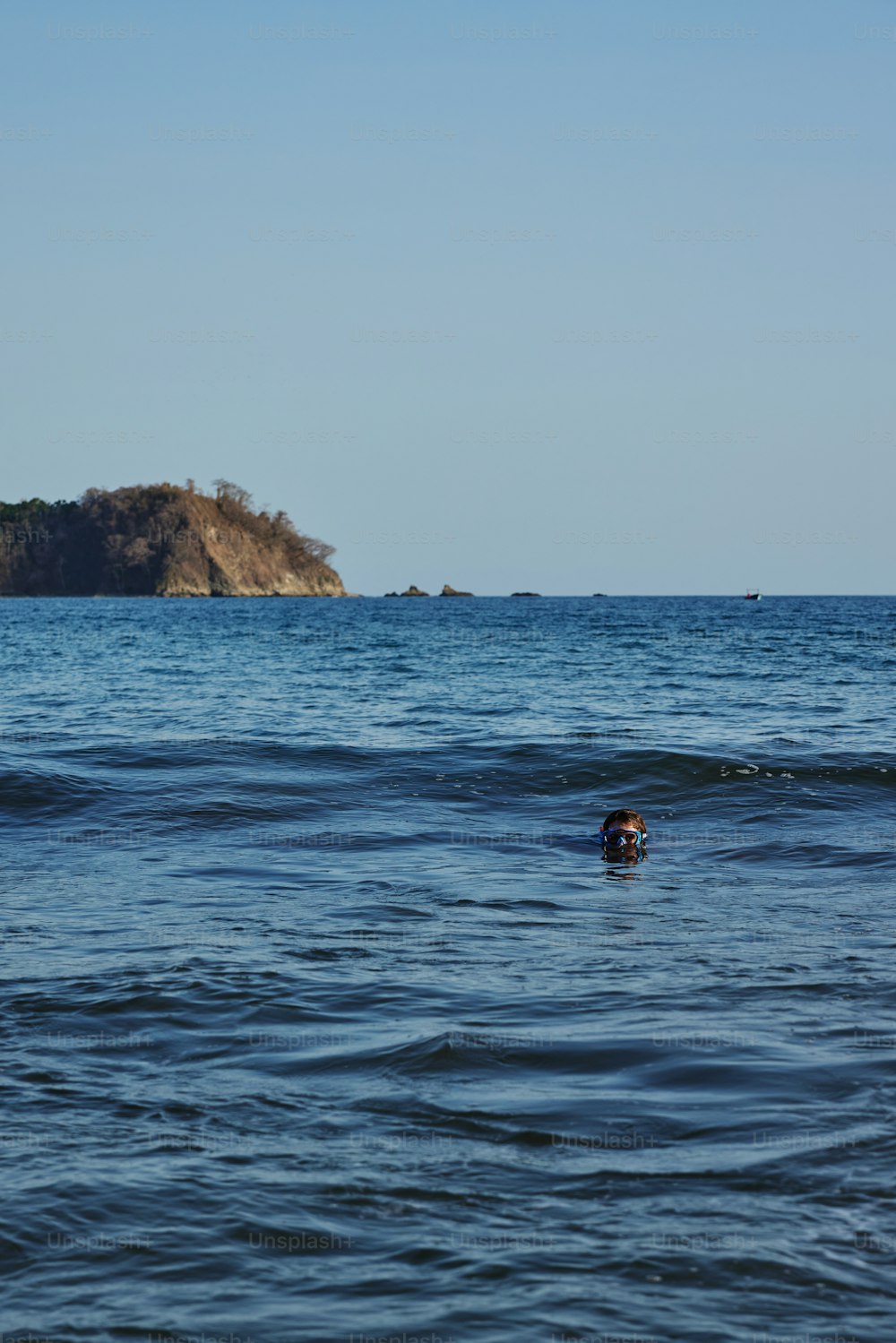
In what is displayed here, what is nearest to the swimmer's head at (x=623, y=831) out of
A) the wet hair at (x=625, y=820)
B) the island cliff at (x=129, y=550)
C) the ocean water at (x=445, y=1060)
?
the wet hair at (x=625, y=820)

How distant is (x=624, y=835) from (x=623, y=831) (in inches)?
2.6

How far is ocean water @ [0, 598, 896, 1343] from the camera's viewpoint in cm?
402

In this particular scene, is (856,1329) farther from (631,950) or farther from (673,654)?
(673,654)

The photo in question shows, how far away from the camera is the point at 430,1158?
193 inches

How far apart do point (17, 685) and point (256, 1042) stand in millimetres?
27567

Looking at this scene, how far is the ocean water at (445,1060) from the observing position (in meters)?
4.02

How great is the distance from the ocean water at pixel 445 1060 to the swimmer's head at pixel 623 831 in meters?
0.24

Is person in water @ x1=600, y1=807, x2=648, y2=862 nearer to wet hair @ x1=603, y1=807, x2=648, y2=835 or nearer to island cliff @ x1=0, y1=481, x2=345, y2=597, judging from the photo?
wet hair @ x1=603, y1=807, x2=648, y2=835

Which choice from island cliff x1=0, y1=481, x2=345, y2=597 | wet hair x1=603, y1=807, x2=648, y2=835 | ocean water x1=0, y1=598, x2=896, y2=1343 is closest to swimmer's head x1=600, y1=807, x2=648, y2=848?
wet hair x1=603, y1=807, x2=648, y2=835

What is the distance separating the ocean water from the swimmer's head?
24 cm

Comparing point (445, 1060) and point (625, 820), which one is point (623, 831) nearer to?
point (625, 820)

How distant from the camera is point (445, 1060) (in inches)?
237

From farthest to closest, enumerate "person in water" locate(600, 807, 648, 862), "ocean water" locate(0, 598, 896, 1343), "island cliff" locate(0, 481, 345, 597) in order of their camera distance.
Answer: "island cliff" locate(0, 481, 345, 597)
"person in water" locate(600, 807, 648, 862)
"ocean water" locate(0, 598, 896, 1343)

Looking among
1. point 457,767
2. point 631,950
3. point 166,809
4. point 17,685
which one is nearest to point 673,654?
point 17,685
